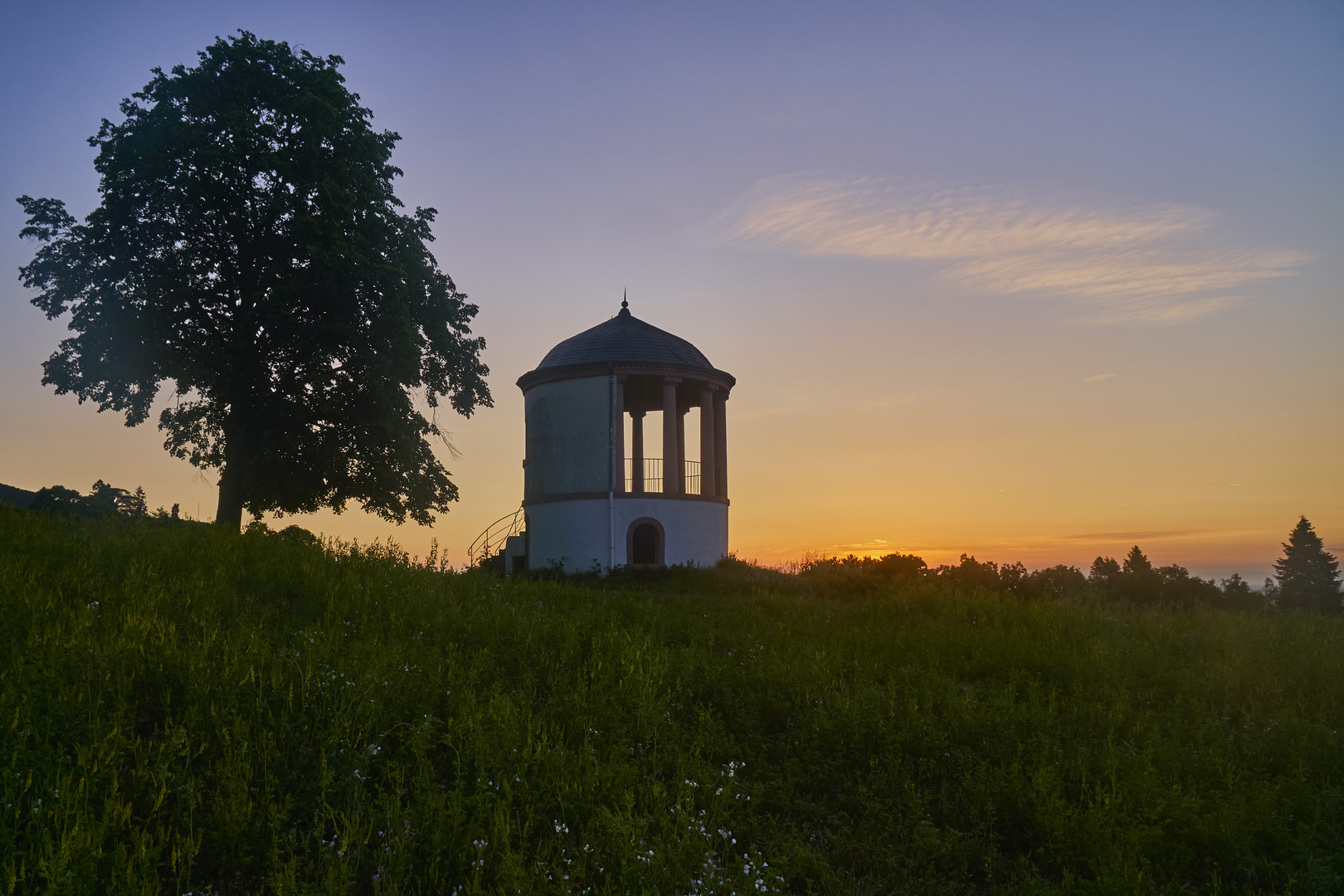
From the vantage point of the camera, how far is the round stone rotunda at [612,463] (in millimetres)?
28312

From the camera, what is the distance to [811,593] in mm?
20281

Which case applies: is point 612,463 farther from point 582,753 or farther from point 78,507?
point 582,753

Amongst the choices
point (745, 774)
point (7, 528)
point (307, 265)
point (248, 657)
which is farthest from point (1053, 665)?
point (307, 265)

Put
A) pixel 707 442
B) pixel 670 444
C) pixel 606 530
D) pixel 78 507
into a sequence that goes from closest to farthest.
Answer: pixel 78 507 < pixel 606 530 < pixel 670 444 < pixel 707 442

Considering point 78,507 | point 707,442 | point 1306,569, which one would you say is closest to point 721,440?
point 707,442

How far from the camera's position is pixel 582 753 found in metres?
7.11

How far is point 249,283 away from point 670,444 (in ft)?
45.4

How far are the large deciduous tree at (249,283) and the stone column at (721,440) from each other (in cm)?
1175

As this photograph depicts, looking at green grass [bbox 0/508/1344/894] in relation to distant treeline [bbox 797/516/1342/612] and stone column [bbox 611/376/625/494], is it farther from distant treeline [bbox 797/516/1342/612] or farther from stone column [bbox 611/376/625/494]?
stone column [bbox 611/376/625/494]

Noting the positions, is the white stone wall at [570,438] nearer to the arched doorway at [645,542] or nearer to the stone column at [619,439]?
the stone column at [619,439]

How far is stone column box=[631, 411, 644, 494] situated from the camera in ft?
96.3

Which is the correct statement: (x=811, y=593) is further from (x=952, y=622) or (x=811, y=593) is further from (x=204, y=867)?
(x=204, y=867)

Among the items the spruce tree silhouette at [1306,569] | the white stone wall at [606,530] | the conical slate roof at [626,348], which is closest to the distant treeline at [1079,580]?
the white stone wall at [606,530]

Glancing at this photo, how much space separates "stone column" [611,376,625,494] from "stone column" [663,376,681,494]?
4.74 ft
